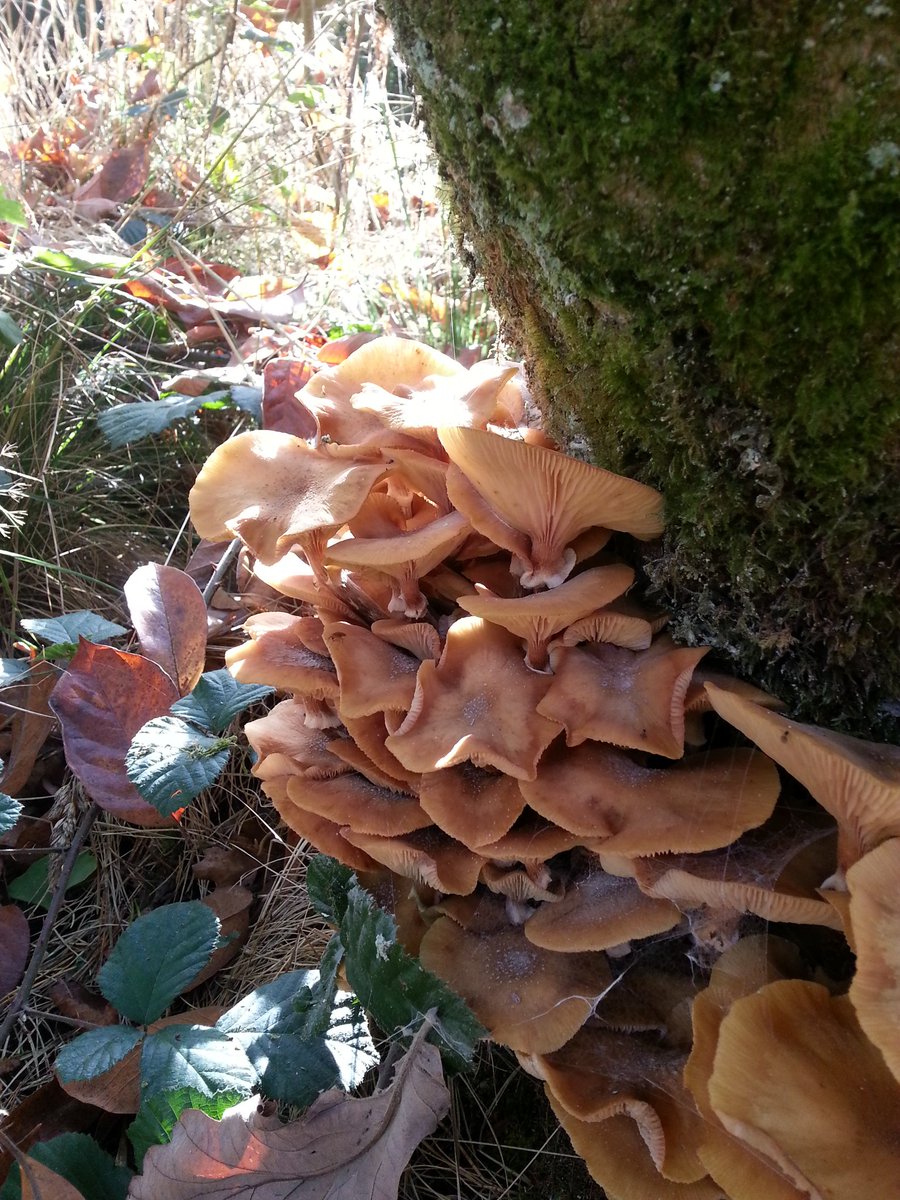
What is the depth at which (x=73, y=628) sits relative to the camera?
258 centimetres

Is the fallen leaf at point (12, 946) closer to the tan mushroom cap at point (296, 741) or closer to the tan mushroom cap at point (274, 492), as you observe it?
the tan mushroom cap at point (296, 741)

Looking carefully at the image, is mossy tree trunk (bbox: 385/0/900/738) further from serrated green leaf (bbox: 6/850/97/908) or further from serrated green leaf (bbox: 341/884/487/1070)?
serrated green leaf (bbox: 6/850/97/908)

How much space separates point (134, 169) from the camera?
5234 mm

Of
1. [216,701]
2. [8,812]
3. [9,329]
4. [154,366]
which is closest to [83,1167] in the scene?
[8,812]

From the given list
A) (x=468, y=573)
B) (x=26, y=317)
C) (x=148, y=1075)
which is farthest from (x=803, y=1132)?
(x=26, y=317)

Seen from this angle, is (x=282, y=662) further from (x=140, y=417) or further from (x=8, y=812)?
(x=140, y=417)

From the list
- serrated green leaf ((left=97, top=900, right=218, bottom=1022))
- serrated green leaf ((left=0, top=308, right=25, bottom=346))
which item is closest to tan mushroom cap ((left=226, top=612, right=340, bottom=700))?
serrated green leaf ((left=97, top=900, right=218, bottom=1022))

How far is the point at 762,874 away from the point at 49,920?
185 cm

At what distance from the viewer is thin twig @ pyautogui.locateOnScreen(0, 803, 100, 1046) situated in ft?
6.93

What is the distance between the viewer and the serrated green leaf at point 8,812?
2.07 meters

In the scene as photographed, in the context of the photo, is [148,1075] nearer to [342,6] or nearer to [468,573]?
[468,573]

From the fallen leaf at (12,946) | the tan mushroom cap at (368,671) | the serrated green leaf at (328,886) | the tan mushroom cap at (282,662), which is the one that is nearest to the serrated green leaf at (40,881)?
the fallen leaf at (12,946)

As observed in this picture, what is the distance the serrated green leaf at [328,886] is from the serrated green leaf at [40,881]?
911 millimetres

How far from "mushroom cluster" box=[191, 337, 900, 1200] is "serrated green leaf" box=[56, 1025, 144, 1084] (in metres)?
0.59
